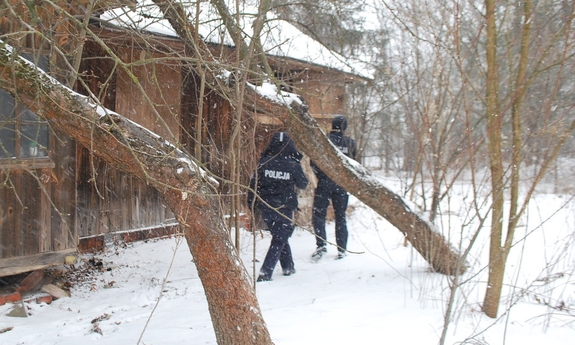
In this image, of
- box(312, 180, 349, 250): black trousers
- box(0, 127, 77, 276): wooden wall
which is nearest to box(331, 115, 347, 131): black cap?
box(312, 180, 349, 250): black trousers

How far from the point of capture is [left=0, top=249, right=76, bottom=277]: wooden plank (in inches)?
191

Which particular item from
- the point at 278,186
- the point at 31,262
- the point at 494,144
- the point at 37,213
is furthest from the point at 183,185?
the point at 31,262

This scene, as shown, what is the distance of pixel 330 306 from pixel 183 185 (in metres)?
2.26

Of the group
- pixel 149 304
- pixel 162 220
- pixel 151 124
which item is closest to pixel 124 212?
pixel 162 220

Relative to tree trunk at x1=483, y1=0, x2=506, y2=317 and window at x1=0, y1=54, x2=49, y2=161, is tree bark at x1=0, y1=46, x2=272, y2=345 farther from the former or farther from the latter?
tree trunk at x1=483, y1=0, x2=506, y2=317

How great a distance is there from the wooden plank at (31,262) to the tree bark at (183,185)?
2351mm

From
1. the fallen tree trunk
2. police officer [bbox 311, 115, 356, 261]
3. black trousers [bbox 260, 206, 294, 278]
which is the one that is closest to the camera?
the fallen tree trunk

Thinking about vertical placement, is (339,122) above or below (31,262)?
above

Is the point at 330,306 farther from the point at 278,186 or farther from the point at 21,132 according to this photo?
the point at 21,132

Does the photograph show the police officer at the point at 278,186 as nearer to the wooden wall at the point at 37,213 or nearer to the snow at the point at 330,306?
the snow at the point at 330,306

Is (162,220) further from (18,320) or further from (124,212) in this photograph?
(18,320)

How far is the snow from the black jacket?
102cm

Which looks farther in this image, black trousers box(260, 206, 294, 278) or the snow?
black trousers box(260, 206, 294, 278)

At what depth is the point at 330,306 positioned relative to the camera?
473 cm
